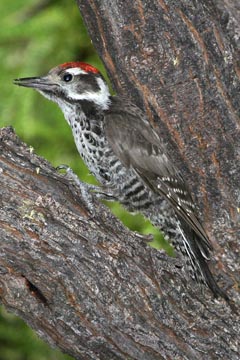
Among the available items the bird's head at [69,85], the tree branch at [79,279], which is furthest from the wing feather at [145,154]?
the tree branch at [79,279]

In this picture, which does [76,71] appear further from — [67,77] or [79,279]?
[79,279]

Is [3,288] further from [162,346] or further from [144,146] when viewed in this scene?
[144,146]

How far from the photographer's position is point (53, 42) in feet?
21.7

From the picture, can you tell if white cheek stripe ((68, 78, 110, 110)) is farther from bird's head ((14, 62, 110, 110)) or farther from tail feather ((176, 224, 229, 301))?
tail feather ((176, 224, 229, 301))

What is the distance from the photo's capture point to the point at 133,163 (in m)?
4.70

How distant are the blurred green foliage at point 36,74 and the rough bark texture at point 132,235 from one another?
4.48 feet

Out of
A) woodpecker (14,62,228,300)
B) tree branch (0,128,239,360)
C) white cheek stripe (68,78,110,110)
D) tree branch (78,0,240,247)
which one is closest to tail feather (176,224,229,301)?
woodpecker (14,62,228,300)

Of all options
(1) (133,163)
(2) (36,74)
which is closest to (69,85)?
(1) (133,163)

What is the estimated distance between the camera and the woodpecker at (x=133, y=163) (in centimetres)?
459

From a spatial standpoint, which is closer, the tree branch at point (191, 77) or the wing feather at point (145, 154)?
the tree branch at point (191, 77)

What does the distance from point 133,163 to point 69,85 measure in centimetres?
70

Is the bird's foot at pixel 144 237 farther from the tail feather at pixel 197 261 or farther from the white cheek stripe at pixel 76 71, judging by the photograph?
the white cheek stripe at pixel 76 71

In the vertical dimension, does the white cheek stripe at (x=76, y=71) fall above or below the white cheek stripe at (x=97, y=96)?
above

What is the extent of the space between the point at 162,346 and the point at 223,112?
135 centimetres
